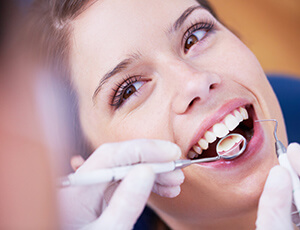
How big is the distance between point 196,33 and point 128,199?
550 millimetres

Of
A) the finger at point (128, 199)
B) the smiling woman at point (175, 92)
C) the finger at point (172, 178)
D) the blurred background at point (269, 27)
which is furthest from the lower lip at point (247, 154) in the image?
the blurred background at point (269, 27)

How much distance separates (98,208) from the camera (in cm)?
93

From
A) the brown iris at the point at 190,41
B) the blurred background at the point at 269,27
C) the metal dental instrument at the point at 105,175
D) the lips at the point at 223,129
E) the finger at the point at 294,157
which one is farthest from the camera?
the blurred background at the point at 269,27

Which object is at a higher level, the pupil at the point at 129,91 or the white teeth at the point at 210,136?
the pupil at the point at 129,91

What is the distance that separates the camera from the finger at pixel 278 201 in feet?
2.35

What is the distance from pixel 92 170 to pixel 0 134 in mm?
211

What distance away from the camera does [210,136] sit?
883mm

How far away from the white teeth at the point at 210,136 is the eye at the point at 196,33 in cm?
26

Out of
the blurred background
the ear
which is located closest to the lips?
the ear

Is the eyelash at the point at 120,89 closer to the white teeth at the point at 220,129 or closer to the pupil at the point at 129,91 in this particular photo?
the pupil at the point at 129,91

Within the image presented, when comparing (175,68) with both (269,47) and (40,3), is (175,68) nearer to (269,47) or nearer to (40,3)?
(40,3)

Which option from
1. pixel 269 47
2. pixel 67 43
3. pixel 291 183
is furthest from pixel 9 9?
pixel 269 47

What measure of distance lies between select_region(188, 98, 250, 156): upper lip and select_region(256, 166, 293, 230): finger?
0.69ft


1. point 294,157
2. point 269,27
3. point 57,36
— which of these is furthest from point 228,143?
point 269,27
